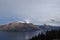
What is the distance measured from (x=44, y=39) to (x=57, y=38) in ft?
17.3

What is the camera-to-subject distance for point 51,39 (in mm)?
35281

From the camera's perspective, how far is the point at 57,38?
34781mm

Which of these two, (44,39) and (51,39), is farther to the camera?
(44,39)

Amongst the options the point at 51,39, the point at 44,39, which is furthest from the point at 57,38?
the point at 44,39

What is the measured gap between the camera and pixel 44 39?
129 feet

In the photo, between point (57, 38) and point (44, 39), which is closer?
point (57, 38)

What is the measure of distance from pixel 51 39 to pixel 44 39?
4.25m

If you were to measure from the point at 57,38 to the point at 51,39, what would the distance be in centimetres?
143

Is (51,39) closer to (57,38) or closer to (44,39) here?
(57,38)
